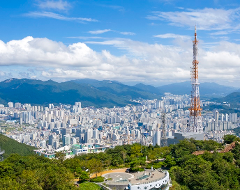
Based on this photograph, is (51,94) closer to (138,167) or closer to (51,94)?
(51,94)

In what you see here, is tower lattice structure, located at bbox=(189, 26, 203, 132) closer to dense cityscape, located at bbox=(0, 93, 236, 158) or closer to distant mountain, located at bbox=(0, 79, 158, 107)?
dense cityscape, located at bbox=(0, 93, 236, 158)

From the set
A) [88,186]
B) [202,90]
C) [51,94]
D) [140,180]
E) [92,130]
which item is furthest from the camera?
[202,90]

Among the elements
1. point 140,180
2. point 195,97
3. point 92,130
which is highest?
point 195,97

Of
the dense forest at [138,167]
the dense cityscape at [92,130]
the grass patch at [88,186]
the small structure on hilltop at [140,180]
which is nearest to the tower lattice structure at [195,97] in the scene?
the dense cityscape at [92,130]

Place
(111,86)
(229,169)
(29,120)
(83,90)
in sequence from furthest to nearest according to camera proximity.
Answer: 1. (111,86)
2. (83,90)
3. (29,120)
4. (229,169)

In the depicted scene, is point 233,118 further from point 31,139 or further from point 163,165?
point 163,165

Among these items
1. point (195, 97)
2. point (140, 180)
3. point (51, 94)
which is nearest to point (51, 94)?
point (51, 94)

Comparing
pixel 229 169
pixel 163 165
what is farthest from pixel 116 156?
pixel 229 169

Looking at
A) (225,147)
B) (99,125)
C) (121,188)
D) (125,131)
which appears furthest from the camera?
(99,125)
